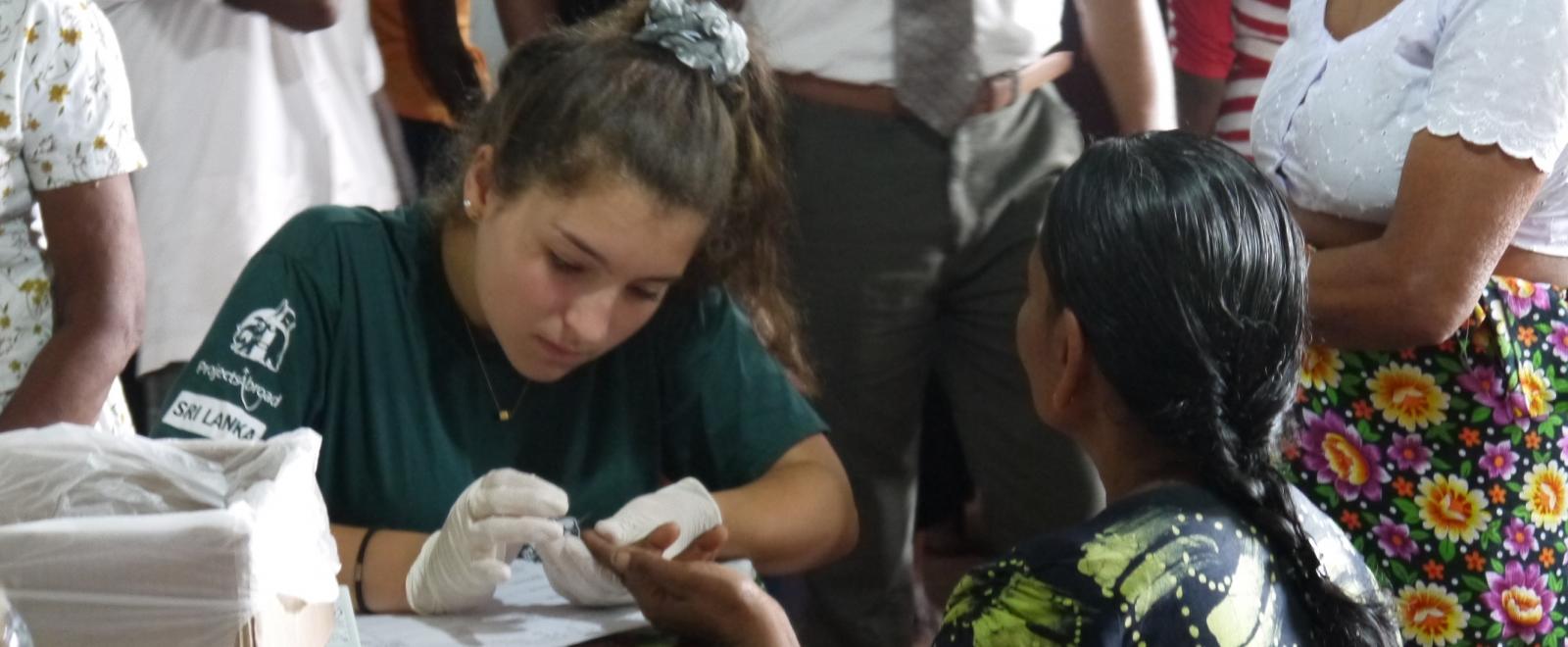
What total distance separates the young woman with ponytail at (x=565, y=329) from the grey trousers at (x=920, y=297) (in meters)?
0.39

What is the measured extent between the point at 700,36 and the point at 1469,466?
75 centimetres

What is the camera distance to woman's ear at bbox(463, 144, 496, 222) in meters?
1.31

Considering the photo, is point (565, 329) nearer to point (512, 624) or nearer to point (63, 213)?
point (512, 624)

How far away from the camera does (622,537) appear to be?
1.13m

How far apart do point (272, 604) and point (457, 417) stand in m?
0.58

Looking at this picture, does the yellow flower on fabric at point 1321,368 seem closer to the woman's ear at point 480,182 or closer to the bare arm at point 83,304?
the woman's ear at point 480,182

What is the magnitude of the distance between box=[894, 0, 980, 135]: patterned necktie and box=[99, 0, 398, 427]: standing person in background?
23.7 inches

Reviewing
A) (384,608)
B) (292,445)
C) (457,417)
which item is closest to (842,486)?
(457,417)

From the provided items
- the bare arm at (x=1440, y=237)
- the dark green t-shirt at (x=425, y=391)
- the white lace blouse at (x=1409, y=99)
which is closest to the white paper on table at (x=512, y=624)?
the dark green t-shirt at (x=425, y=391)

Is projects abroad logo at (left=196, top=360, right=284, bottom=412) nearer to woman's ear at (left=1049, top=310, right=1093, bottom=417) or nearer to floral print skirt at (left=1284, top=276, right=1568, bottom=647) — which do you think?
woman's ear at (left=1049, top=310, right=1093, bottom=417)

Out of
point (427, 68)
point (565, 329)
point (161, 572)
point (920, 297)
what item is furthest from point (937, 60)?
point (161, 572)

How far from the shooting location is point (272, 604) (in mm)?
727

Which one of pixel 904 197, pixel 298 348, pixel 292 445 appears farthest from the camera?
pixel 904 197

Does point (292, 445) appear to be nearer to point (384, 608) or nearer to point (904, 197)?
point (384, 608)
